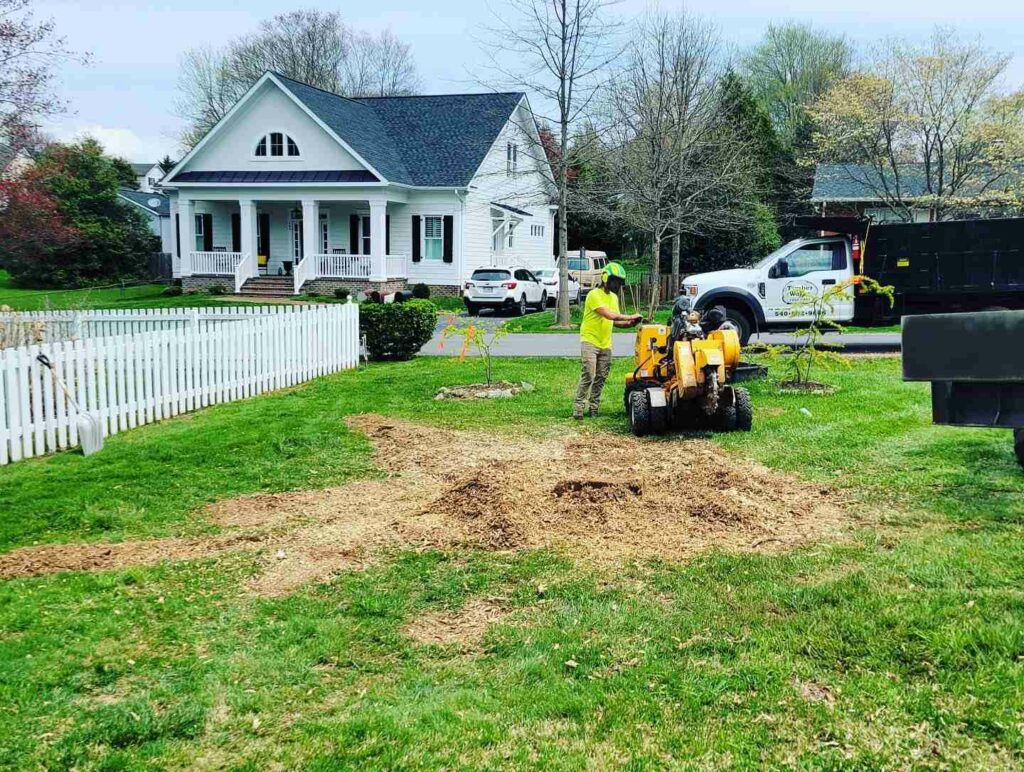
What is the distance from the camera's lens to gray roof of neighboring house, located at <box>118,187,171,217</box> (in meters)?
51.3

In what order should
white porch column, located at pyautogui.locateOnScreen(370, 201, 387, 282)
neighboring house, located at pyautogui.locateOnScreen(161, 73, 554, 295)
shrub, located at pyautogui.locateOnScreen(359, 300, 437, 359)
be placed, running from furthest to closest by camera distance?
neighboring house, located at pyautogui.locateOnScreen(161, 73, 554, 295), white porch column, located at pyautogui.locateOnScreen(370, 201, 387, 282), shrub, located at pyautogui.locateOnScreen(359, 300, 437, 359)

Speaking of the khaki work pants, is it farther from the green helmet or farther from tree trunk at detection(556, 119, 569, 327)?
tree trunk at detection(556, 119, 569, 327)

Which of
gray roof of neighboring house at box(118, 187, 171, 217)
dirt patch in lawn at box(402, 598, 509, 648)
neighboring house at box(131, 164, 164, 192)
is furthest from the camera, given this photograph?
neighboring house at box(131, 164, 164, 192)

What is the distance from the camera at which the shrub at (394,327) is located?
17281mm

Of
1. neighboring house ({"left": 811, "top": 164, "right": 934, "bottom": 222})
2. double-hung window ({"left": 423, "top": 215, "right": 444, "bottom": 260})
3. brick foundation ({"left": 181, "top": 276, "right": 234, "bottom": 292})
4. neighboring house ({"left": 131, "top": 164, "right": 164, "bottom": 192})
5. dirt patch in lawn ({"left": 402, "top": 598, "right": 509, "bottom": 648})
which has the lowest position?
dirt patch in lawn ({"left": 402, "top": 598, "right": 509, "bottom": 648})

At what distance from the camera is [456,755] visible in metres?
3.68

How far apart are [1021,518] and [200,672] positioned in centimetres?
514

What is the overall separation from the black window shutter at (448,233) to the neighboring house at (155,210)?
17.9 m

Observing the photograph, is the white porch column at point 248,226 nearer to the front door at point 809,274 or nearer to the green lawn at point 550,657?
the front door at point 809,274

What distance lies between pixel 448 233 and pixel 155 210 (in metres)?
25.0

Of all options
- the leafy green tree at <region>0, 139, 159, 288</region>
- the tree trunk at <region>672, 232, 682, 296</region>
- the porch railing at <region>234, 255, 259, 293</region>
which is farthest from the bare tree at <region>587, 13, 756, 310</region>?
the leafy green tree at <region>0, 139, 159, 288</region>

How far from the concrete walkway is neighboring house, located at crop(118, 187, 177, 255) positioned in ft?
99.0

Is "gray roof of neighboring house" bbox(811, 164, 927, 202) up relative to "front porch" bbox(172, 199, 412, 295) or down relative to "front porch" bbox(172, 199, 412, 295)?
up

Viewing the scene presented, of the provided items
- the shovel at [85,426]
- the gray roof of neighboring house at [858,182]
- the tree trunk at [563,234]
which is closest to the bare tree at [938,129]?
the gray roof of neighboring house at [858,182]
